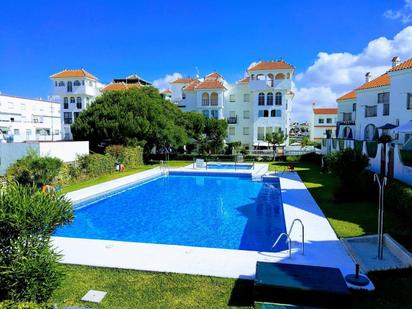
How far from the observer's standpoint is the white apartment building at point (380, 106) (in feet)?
71.8

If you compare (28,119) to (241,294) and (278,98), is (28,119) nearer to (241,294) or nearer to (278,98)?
(278,98)

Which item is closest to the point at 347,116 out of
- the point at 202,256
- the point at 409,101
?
the point at 409,101

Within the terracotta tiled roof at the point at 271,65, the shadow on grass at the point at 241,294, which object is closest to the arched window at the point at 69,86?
the terracotta tiled roof at the point at 271,65

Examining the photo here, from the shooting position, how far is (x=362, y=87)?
3014 centimetres

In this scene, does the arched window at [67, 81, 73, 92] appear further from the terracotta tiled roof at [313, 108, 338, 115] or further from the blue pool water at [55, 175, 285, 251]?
the terracotta tiled roof at [313, 108, 338, 115]

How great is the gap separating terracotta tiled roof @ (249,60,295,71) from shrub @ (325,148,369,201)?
85.2ft

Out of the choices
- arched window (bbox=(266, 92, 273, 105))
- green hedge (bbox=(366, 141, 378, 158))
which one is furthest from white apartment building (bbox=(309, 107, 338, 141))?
green hedge (bbox=(366, 141, 378, 158))

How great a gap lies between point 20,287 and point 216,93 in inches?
1507

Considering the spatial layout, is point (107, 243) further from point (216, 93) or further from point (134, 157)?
point (216, 93)

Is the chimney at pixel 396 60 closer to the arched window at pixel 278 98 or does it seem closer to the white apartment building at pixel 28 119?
the arched window at pixel 278 98

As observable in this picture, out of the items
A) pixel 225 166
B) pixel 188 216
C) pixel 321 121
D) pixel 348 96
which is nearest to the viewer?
pixel 188 216

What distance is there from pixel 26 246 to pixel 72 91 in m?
45.5

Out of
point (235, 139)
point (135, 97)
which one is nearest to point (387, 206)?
point (135, 97)

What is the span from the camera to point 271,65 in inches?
1537
